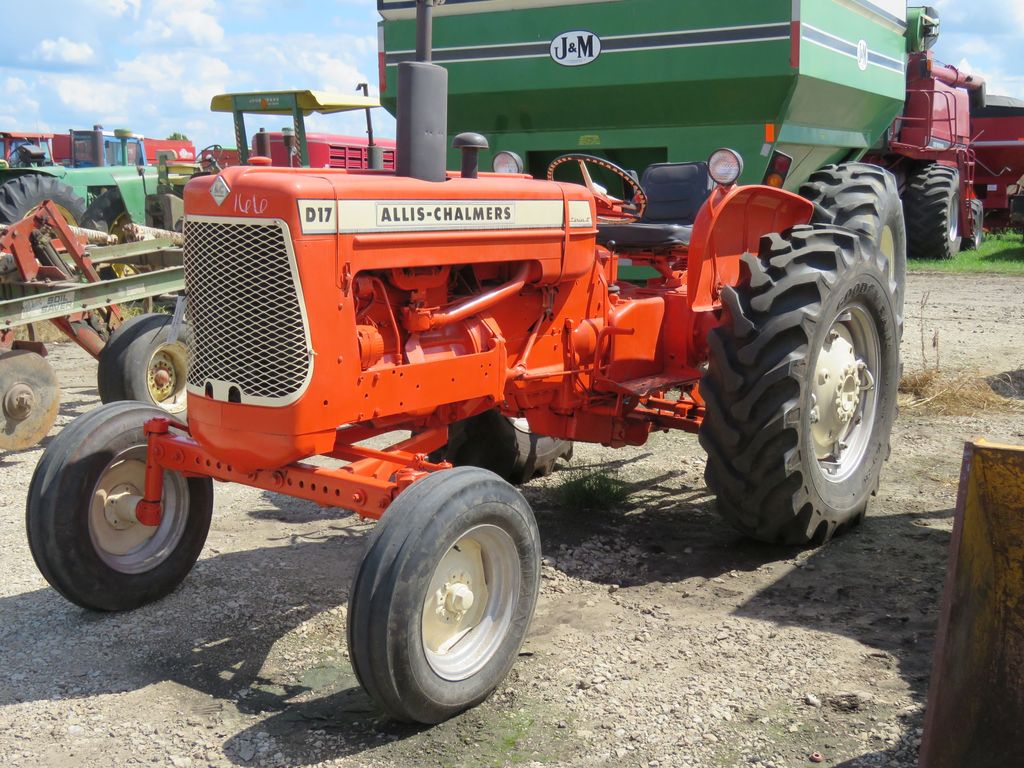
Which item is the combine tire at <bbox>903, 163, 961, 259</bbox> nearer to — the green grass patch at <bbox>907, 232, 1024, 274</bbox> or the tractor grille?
the green grass patch at <bbox>907, 232, 1024, 274</bbox>

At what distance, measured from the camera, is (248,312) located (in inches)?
131

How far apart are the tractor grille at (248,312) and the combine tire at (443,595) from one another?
1.80ft

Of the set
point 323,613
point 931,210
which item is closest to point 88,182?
point 931,210

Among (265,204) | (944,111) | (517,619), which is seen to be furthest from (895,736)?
(944,111)

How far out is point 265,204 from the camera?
319 centimetres

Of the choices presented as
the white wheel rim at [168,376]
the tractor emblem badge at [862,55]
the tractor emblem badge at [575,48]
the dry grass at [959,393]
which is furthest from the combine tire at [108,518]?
the tractor emblem badge at [862,55]

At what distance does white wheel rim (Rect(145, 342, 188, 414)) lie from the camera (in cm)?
688

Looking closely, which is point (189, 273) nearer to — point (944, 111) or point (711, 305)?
point (711, 305)

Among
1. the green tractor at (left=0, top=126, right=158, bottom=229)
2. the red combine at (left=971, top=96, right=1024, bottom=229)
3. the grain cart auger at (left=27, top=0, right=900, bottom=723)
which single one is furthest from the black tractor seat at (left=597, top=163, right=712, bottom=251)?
the red combine at (left=971, top=96, right=1024, bottom=229)

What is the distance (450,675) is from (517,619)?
319mm

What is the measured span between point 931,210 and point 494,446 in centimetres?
1120

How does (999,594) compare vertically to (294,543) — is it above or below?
above

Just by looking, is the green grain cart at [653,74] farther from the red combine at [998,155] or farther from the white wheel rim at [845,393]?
the red combine at [998,155]

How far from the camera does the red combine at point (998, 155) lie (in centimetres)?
1809
